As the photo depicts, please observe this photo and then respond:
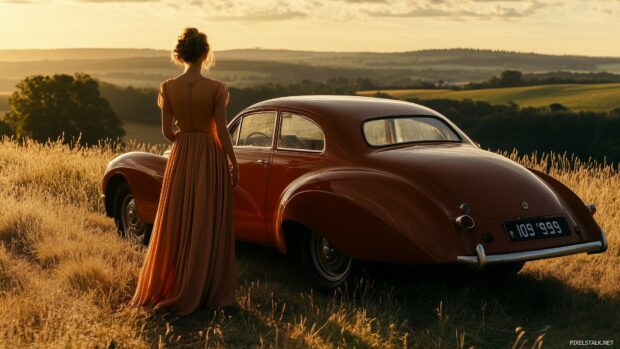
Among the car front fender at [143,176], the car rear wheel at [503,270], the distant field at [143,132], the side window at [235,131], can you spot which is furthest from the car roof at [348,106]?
the distant field at [143,132]

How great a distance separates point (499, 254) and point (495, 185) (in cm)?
61

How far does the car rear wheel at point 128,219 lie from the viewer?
8.89 m

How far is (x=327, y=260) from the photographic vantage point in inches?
273

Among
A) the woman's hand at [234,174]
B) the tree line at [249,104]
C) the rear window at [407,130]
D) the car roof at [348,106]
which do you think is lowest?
the tree line at [249,104]

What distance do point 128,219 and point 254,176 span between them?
7.45ft

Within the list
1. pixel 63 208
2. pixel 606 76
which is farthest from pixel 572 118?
pixel 63 208

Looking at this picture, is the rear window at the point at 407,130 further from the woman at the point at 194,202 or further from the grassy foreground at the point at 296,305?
the woman at the point at 194,202

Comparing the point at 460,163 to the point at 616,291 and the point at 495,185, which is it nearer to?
the point at 495,185

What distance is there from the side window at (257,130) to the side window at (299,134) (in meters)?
0.16

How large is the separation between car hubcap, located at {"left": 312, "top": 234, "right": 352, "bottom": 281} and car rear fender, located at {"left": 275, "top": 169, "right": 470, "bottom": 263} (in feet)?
1.09

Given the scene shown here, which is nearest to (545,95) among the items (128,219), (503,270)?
(128,219)

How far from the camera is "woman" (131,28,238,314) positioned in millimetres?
6238

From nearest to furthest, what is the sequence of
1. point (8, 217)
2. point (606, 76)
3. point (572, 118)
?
point (8, 217)
point (572, 118)
point (606, 76)

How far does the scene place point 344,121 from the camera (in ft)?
23.1
